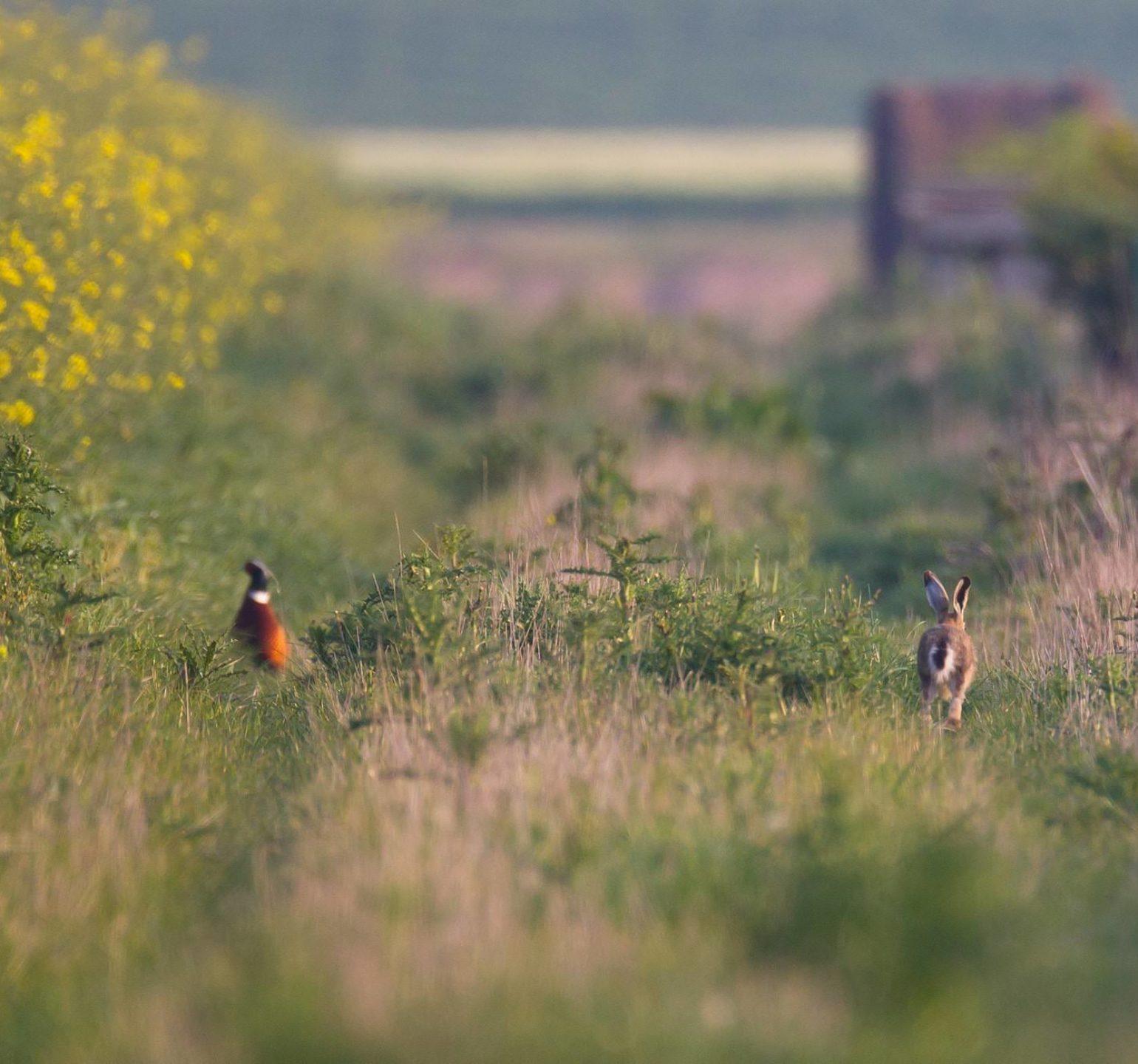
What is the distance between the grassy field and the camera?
411cm

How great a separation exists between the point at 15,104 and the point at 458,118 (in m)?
61.5

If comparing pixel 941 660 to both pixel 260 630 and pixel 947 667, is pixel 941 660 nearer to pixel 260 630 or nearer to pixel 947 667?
pixel 947 667

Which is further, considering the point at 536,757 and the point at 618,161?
the point at 618,161

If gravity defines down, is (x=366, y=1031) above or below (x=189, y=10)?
below

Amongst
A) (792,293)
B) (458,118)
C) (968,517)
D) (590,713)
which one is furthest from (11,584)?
(458,118)

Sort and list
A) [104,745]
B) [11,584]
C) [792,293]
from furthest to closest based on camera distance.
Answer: [792,293] < [11,584] < [104,745]

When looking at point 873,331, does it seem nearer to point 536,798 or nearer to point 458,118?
point 536,798

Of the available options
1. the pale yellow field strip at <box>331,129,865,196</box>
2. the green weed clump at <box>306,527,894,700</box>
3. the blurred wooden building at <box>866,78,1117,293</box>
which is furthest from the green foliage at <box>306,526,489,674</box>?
Answer: the pale yellow field strip at <box>331,129,865,196</box>

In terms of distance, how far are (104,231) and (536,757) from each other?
627 centimetres

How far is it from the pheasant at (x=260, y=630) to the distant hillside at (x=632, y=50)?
60.4m

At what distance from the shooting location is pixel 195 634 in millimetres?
7699

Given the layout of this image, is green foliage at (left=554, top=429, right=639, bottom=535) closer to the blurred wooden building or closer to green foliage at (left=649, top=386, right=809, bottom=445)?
green foliage at (left=649, top=386, right=809, bottom=445)

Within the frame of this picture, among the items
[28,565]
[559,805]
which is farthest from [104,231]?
[559,805]

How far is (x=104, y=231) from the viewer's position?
10.5m
